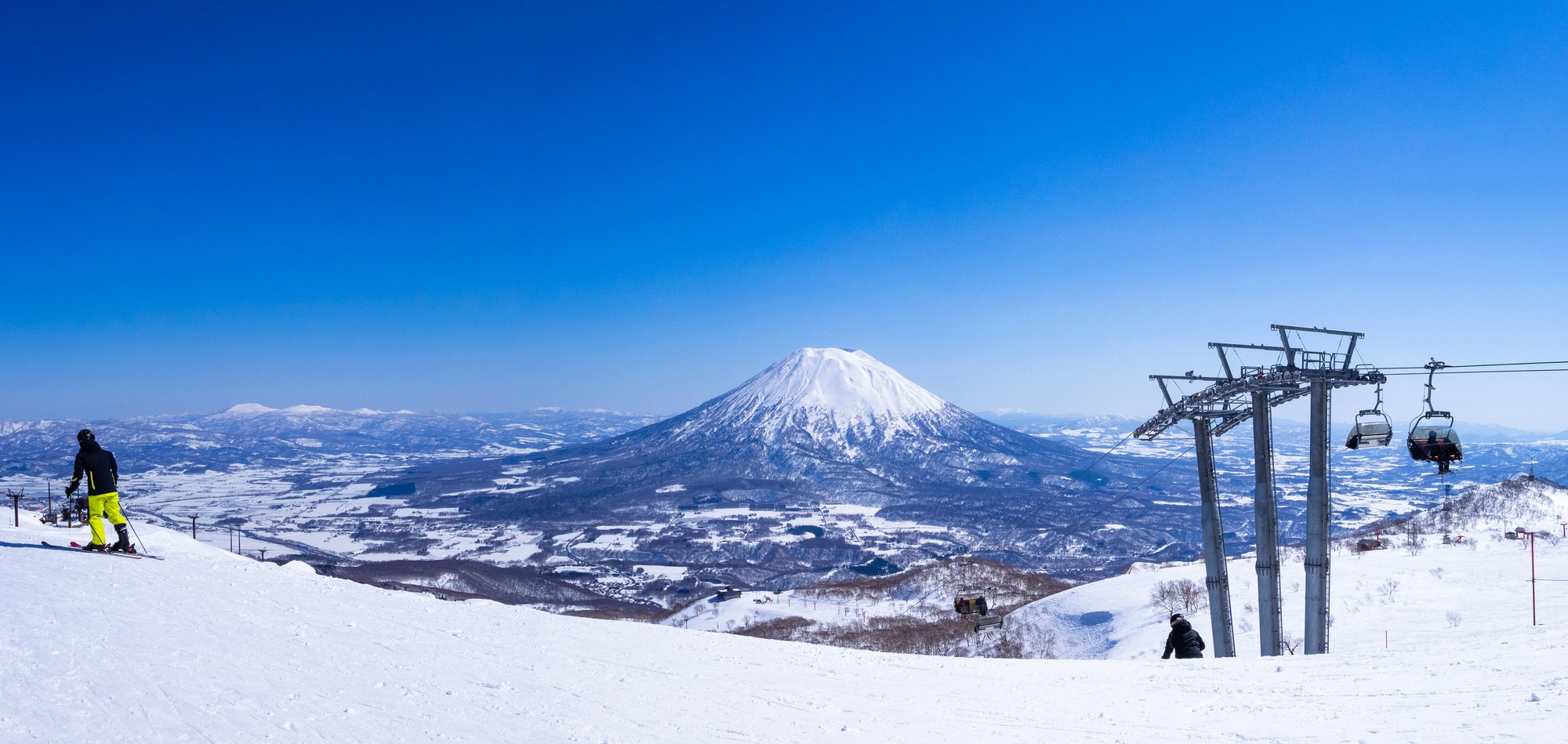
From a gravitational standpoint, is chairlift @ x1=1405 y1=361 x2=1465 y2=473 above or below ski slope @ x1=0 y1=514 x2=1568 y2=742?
above

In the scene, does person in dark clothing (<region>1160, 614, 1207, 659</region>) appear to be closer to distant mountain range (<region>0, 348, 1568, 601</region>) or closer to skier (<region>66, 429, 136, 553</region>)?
skier (<region>66, 429, 136, 553</region>)

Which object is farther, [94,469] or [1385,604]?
[1385,604]

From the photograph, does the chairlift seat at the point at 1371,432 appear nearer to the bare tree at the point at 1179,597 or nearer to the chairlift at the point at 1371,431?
the chairlift at the point at 1371,431

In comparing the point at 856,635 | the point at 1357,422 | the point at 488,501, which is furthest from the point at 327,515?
the point at 1357,422

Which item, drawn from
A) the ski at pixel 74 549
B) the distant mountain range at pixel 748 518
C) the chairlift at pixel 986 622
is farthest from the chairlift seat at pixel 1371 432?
the distant mountain range at pixel 748 518

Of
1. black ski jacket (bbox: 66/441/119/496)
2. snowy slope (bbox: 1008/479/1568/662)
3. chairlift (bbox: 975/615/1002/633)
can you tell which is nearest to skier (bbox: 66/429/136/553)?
black ski jacket (bbox: 66/441/119/496)

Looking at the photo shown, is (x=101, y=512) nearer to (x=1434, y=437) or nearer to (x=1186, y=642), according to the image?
(x=1186, y=642)

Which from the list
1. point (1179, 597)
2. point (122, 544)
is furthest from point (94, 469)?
point (1179, 597)

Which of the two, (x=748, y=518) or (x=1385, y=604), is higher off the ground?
(x=1385, y=604)
